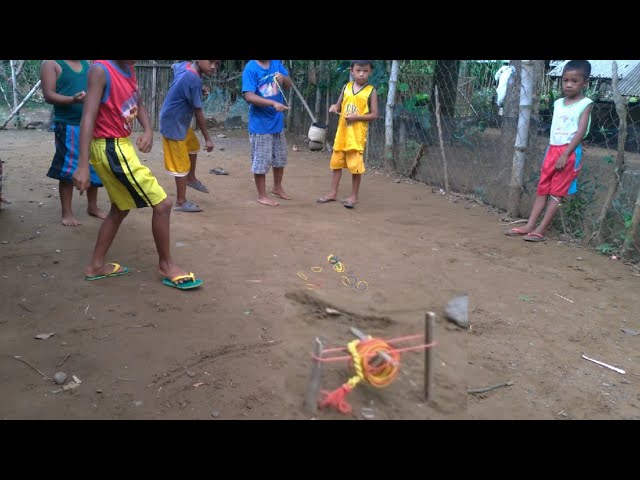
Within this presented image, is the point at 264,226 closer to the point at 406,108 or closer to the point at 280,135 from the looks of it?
the point at 280,135

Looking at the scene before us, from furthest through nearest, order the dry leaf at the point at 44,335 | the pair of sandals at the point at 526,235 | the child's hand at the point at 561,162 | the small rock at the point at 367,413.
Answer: the pair of sandals at the point at 526,235
the child's hand at the point at 561,162
the dry leaf at the point at 44,335
the small rock at the point at 367,413

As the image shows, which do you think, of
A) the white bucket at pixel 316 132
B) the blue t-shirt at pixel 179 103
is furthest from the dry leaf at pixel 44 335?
the white bucket at pixel 316 132

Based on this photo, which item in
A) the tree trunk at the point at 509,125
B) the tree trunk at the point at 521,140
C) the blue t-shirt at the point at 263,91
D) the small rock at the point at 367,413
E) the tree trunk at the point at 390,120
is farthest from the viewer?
the tree trunk at the point at 390,120

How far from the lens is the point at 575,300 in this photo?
375cm

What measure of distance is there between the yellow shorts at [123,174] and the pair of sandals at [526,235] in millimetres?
→ 3244

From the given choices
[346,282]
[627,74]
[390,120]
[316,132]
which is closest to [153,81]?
[316,132]

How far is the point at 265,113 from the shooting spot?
569 cm

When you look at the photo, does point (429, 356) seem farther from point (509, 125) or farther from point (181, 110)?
point (509, 125)

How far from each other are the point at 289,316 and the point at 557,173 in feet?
10.00

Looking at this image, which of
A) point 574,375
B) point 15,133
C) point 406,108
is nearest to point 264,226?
point 574,375

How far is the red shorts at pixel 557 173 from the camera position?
4.81m

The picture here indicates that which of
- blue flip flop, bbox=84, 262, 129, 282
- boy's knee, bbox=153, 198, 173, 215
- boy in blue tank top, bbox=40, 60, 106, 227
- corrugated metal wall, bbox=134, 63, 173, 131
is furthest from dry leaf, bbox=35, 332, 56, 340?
corrugated metal wall, bbox=134, 63, 173, 131

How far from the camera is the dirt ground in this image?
2.40 metres

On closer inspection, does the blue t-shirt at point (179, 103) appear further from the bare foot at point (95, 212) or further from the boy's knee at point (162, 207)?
the boy's knee at point (162, 207)
